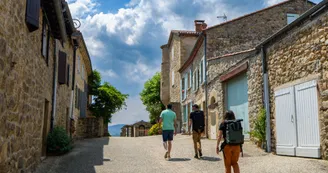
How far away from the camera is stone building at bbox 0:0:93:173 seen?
4898 mm

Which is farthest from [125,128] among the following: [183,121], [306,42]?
[306,42]

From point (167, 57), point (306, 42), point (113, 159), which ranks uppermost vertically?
point (167, 57)

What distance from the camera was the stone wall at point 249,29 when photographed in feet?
61.8

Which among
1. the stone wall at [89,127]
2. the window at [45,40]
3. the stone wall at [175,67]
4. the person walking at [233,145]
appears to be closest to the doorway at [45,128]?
the window at [45,40]

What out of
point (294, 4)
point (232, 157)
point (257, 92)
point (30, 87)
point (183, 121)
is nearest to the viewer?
point (232, 157)

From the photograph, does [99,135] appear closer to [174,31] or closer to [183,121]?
[183,121]

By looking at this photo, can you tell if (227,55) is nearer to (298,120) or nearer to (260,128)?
(260,128)

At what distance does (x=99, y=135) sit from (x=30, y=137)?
1454cm

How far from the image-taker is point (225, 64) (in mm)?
16141

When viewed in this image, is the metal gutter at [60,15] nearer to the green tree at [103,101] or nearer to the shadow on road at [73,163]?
the shadow on road at [73,163]

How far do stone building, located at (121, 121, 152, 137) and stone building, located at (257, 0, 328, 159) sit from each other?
959 inches

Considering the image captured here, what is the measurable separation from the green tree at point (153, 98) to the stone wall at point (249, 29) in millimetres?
17973

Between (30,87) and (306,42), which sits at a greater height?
(306,42)

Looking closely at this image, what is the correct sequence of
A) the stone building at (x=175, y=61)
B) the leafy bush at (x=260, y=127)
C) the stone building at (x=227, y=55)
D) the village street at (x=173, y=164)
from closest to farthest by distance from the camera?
the village street at (x=173, y=164), the leafy bush at (x=260, y=127), the stone building at (x=227, y=55), the stone building at (x=175, y=61)
